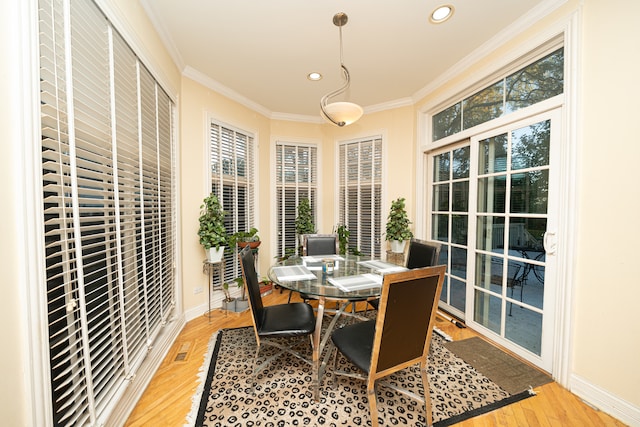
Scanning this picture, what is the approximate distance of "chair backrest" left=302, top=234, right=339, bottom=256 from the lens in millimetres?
3105

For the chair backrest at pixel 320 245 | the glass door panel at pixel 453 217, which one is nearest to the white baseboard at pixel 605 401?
the glass door panel at pixel 453 217

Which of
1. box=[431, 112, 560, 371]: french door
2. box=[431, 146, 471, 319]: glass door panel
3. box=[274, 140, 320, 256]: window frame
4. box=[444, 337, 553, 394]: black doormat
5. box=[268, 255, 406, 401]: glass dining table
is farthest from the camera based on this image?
box=[274, 140, 320, 256]: window frame

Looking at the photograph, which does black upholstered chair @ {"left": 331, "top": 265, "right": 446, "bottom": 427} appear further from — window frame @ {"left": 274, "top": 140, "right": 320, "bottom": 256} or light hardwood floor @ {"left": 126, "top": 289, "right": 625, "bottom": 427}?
window frame @ {"left": 274, "top": 140, "right": 320, "bottom": 256}

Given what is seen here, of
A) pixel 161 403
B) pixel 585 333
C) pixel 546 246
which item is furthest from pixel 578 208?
pixel 161 403

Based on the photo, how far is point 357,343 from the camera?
5.14ft

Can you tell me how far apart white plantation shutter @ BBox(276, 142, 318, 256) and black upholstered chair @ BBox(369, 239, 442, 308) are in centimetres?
224

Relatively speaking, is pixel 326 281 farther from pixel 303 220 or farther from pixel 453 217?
pixel 303 220

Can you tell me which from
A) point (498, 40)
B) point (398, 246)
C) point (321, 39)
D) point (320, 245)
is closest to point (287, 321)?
point (320, 245)

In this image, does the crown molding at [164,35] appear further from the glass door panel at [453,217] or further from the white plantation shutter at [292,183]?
the glass door panel at [453,217]

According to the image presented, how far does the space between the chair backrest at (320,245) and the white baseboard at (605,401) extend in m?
2.33

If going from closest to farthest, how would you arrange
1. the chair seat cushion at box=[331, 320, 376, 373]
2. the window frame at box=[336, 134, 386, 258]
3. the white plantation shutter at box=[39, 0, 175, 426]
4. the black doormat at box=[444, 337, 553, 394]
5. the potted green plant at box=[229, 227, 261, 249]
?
the white plantation shutter at box=[39, 0, 175, 426], the chair seat cushion at box=[331, 320, 376, 373], the black doormat at box=[444, 337, 553, 394], the potted green plant at box=[229, 227, 261, 249], the window frame at box=[336, 134, 386, 258]

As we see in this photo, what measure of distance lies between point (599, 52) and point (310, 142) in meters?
3.48

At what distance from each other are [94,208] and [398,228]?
129 inches

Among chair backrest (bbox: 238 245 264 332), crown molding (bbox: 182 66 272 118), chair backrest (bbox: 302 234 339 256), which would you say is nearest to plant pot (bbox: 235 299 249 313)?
chair backrest (bbox: 302 234 339 256)
